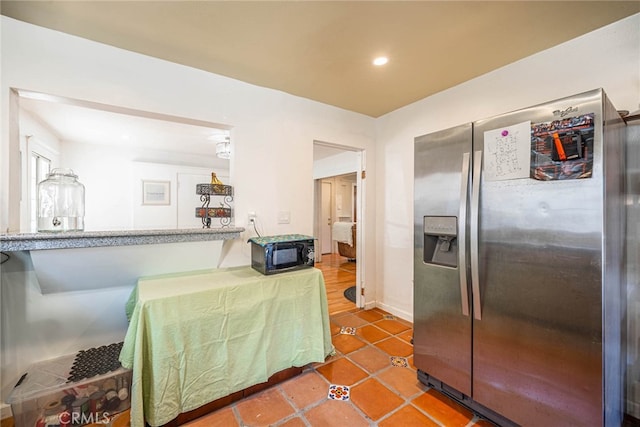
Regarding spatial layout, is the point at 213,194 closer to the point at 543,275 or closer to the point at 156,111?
the point at 156,111

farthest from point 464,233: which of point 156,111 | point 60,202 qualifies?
point 60,202

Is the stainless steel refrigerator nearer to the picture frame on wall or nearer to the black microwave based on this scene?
the black microwave

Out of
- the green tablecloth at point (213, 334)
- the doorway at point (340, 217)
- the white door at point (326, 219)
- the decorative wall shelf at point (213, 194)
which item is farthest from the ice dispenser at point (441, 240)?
the white door at point (326, 219)

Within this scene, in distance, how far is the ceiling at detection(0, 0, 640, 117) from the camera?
4.64 ft

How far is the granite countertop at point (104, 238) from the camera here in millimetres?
1312

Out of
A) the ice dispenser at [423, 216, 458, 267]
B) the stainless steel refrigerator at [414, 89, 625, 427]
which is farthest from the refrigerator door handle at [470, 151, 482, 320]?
the ice dispenser at [423, 216, 458, 267]

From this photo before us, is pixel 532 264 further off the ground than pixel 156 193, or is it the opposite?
pixel 156 193

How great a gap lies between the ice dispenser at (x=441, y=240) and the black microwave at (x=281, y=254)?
89 cm

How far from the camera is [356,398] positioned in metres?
1.66

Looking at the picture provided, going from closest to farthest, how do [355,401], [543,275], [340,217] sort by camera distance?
[543,275]
[355,401]
[340,217]

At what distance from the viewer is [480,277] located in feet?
4.62

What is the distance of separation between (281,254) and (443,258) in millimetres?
1140

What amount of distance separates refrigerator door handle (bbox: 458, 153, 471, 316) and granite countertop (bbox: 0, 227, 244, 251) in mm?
1577

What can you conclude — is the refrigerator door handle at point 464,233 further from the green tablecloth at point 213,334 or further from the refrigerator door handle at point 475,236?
the green tablecloth at point 213,334
